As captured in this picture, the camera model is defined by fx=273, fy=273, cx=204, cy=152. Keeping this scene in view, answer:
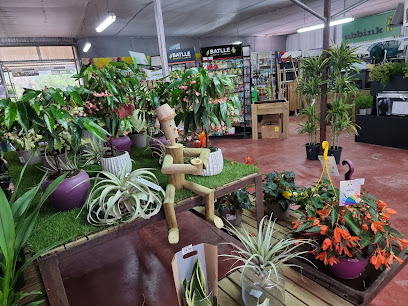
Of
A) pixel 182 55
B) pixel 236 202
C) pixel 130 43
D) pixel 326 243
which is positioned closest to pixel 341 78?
pixel 236 202

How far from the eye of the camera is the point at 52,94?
4.01ft

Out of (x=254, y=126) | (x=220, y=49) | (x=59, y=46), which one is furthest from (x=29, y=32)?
(x=254, y=126)

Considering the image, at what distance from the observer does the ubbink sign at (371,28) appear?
32.9 feet

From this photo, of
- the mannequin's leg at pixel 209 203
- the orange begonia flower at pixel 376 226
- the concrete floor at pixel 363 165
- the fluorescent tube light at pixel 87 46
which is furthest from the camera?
the fluorescent tube light at pixel 87 46

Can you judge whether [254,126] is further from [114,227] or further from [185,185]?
[114,227]

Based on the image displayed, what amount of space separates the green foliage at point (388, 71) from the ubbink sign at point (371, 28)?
640 centimetres

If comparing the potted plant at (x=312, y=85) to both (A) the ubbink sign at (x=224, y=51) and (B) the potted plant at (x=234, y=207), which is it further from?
(B) the potted plant at (x=234, y=207)

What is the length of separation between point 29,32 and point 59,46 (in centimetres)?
167

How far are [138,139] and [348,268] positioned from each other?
6.33 ft

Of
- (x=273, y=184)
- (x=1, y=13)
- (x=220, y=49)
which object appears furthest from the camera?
(x=220, y=49)

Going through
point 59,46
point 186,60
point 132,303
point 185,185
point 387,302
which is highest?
point 59,46

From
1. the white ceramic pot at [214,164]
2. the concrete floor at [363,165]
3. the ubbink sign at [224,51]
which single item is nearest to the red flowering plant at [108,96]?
the white ceramic pot at [214,164]

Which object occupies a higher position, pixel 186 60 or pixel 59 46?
pixel 59 46

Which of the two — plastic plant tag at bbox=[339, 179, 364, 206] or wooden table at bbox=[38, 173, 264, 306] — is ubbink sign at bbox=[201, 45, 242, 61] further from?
wooden table at bbox=[38, 173, 264, 306]
